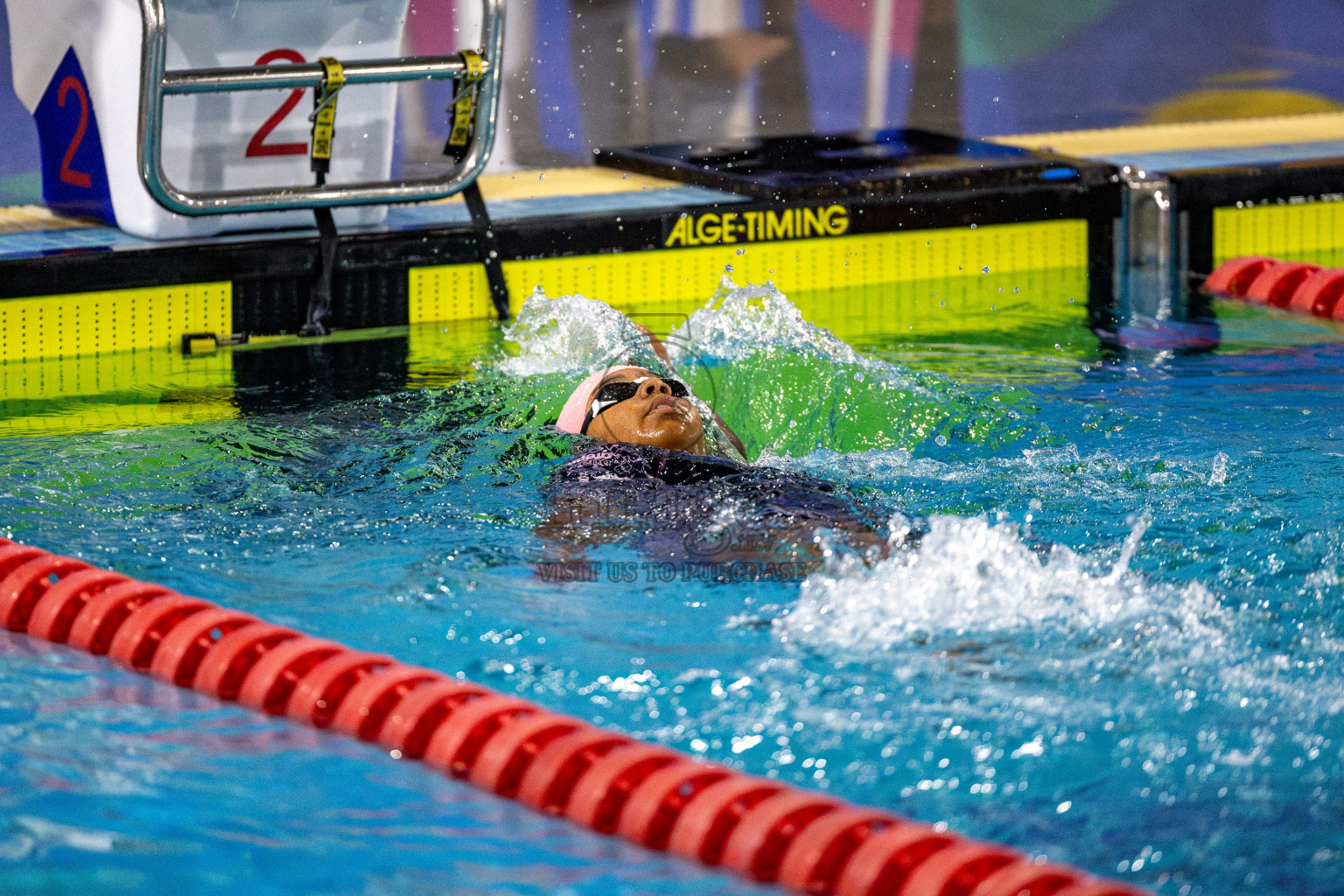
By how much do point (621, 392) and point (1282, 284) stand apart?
3.44 metres

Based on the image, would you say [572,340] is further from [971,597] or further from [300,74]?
[971,597]

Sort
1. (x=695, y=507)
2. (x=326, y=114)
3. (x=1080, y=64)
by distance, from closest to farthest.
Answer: (x=695, y=507)
(x=326, y=114)
(x=1080, y=64)

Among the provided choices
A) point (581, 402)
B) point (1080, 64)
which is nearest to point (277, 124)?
point (581, 402)

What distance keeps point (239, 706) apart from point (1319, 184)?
5.53m

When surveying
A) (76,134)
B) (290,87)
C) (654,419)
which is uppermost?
(290,87)

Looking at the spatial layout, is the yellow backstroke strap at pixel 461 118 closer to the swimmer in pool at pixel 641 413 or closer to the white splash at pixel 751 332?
the white splash at pixel 751 332

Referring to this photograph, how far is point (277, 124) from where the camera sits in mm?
5660

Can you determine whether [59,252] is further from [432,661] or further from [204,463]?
[432,661]

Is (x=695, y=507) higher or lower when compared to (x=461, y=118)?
lower

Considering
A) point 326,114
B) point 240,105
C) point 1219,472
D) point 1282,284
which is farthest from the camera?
point 1282,284

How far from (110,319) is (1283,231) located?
4.66 m

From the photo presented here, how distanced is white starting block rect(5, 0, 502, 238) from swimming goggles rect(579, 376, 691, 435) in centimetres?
202

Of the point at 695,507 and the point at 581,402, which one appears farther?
the point at 581,402

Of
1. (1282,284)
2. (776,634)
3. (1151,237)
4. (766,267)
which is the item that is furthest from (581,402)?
(1151,237)
